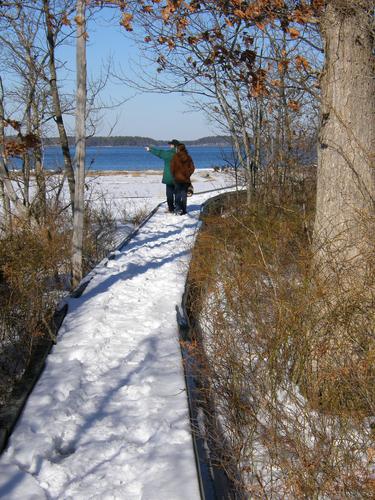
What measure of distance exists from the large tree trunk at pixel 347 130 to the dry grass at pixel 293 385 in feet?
1.31

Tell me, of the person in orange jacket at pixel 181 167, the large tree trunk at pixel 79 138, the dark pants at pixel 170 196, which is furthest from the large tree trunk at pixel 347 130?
the dark pants at pixel 170 196

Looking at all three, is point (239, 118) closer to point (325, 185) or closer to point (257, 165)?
point (257, 165)

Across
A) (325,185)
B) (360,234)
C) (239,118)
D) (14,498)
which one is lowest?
(14,498)

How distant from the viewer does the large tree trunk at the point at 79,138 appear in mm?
7922

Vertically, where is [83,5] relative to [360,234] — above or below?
above

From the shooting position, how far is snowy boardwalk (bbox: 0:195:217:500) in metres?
3.68

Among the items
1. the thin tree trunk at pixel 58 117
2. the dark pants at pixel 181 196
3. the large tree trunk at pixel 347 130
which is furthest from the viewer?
the dark pants at pixel 181 196

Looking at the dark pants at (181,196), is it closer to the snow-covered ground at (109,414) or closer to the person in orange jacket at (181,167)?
the person in orange jacket at (181,167)

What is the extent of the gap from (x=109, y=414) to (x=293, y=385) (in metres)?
1.44

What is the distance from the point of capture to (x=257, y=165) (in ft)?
38.6

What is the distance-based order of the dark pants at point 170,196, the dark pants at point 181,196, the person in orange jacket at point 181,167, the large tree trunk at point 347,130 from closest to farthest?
1. the large tree trunk at point 347,130
2. the person in orange jacket at point 181,167
3. the dark pants at point 181,196
4. the dark pants at point 170,196

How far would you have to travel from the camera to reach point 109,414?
4598 mm

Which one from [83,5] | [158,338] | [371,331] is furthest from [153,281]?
[371,331]

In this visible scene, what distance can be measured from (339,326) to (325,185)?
1.47 meters
